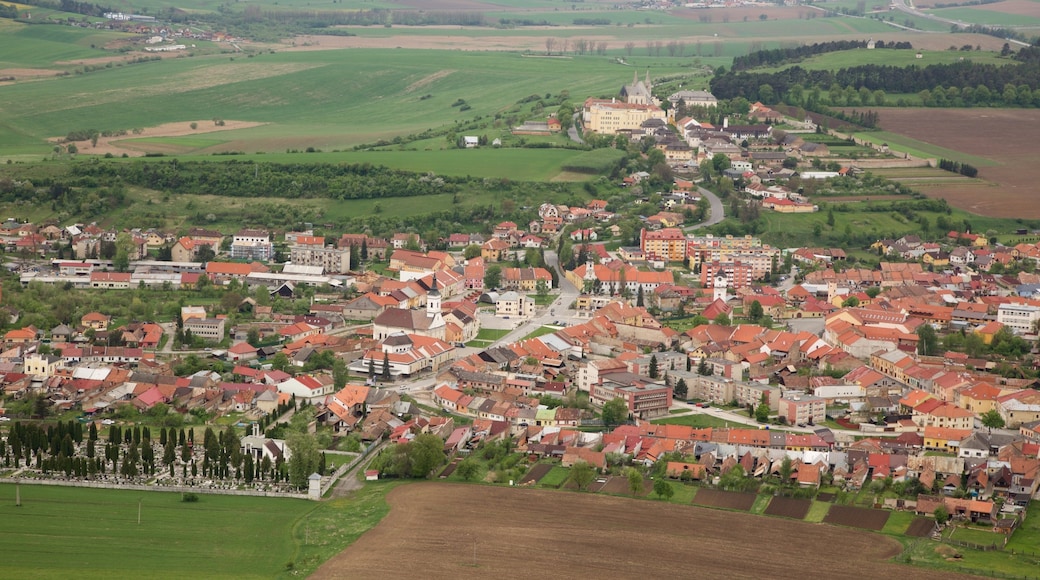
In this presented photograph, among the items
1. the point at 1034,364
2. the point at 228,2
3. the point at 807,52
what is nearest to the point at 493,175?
the point at 1034,364

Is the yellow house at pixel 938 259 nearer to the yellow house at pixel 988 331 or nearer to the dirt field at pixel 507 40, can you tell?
the yellow house at pixel 988 331

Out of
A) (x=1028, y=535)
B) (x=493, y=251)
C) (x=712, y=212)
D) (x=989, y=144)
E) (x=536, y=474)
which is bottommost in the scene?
(x=493, y=251)

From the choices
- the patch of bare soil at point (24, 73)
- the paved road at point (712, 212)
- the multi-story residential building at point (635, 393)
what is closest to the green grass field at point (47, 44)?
the patch of bare soil at point (24, 73)

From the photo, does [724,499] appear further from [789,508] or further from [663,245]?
[663,245]

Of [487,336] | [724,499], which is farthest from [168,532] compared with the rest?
[487,336]

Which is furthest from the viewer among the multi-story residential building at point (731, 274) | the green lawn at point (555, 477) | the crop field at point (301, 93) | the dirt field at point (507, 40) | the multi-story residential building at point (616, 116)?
the dirt field at point (507, 40)

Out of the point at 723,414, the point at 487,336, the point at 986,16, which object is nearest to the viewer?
the point at 723,414
